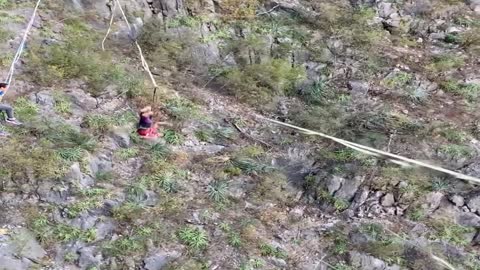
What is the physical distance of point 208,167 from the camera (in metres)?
8.68

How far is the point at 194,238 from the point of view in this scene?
729 centimetres

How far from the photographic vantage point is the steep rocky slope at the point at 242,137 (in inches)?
287

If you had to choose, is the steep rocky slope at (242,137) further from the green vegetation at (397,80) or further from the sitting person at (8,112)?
the sitting person at (8,112)

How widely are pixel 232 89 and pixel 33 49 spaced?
12.7 feet

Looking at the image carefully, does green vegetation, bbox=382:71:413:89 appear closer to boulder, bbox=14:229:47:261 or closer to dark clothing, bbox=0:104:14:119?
dark clothing, bbox=0:104:14:119

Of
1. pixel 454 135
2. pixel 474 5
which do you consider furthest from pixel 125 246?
pixel 474 5

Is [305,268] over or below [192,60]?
below

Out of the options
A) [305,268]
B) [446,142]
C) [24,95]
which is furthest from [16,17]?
[446,142]

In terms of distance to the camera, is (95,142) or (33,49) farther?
(33,49)

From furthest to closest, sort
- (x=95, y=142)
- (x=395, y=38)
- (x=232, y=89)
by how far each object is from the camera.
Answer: (x=395, y=38), (x=232, y=89), (x=95, y=142)

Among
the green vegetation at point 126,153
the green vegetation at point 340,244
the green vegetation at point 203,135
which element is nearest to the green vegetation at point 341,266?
the green vegetation at point 340,244

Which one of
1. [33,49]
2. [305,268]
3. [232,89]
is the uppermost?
[33,49]

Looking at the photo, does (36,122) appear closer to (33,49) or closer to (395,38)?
(33,49)

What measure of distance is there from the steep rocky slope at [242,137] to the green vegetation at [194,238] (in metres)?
0.03
